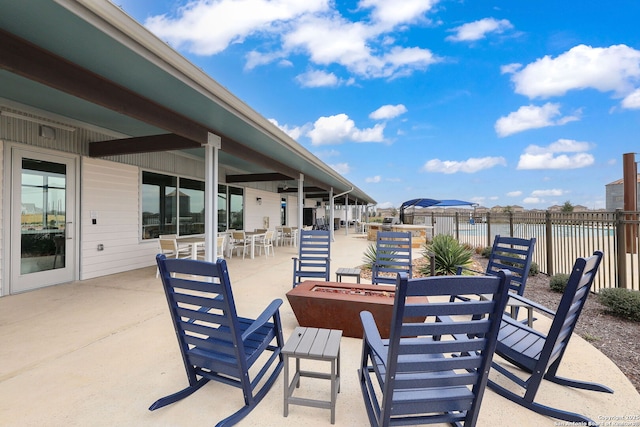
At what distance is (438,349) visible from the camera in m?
1.37

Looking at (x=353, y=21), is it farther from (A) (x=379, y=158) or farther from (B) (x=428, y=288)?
(A) (x=379, y=158)

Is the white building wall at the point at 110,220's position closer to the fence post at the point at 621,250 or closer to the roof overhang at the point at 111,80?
the roof overhang at the point at 111,80

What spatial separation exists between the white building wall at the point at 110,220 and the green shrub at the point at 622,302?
7895mm

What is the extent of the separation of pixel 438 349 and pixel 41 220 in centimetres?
594

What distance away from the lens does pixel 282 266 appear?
6.86 m

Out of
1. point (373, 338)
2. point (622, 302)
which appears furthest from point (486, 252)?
point (373, 338)

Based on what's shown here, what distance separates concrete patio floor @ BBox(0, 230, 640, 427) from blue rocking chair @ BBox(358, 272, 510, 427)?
0.48 metres

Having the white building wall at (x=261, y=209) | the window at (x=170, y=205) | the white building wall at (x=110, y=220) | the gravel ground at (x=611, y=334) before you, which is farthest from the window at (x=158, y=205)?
the gravel ground at (x=611, y=334)

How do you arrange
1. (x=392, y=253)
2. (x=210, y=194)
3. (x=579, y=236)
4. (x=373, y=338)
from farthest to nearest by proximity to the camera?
(x=579, y=236) < (x=210, y=194) < (x=392, y=253) < (x=373, y=338)

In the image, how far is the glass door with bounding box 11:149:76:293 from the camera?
4.32m

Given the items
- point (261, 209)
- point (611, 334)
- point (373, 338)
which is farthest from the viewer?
point (261, 209)

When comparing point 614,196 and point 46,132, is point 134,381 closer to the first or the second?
point 46,132

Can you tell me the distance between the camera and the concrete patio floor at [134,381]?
182cm

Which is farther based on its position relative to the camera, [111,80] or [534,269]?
[534,269]
